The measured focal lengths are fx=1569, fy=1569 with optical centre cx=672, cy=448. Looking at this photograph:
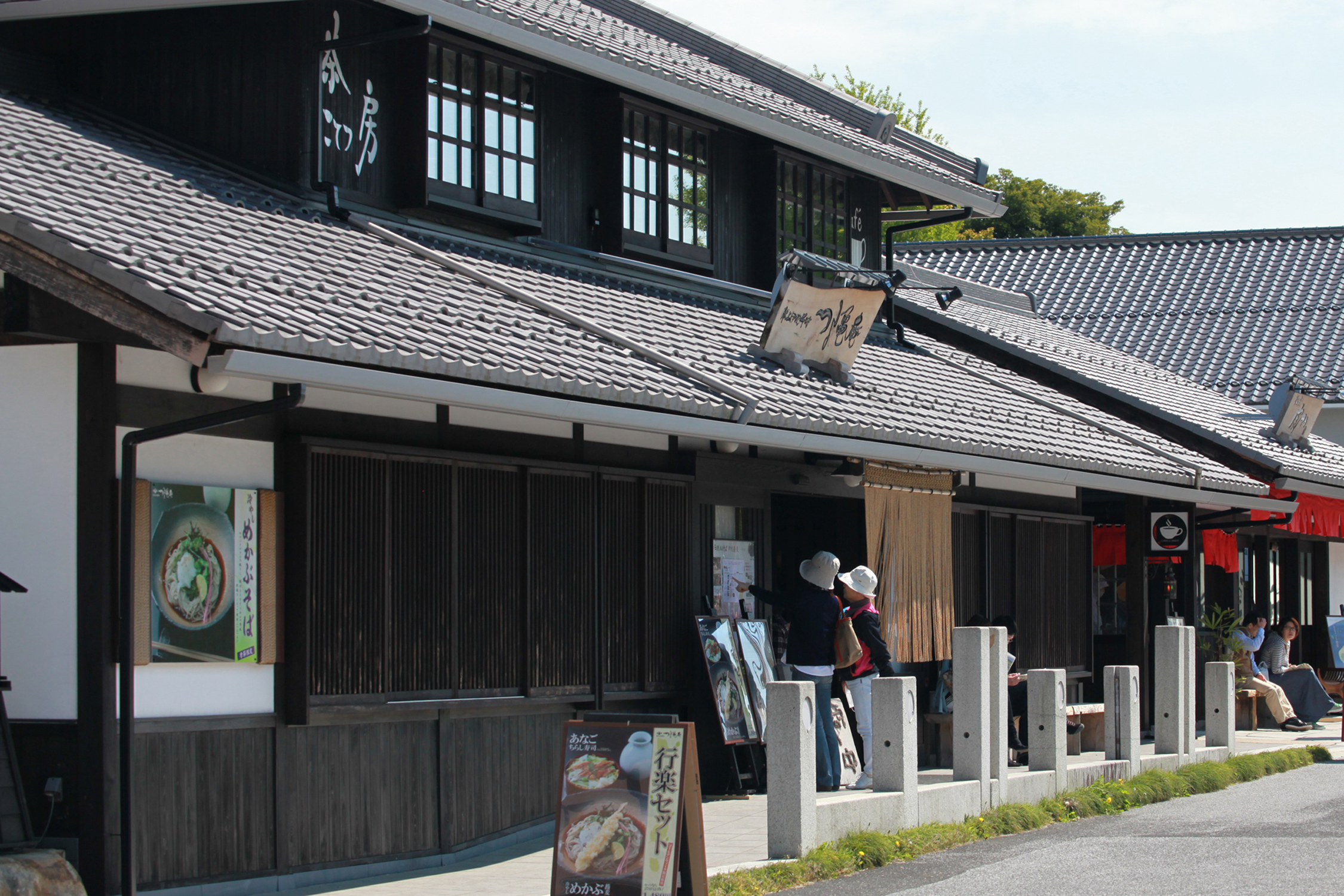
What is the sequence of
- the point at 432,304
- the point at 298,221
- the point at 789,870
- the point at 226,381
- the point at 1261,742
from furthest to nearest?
the point at 1261,742, the point at 298,221, the point at 432,304, the point at 789,870, the point at 226,381

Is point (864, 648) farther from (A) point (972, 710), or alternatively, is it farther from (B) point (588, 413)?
(B) point (588, 413)

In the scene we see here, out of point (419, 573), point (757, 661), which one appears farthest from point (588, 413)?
point (757, 661)

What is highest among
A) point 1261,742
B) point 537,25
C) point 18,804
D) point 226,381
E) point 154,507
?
point 537,25

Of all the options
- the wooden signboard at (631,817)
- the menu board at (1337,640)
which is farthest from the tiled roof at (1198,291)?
the wooden signboard at (631,817)

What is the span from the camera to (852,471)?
1341 centimetres

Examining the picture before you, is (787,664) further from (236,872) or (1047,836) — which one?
(236,872)

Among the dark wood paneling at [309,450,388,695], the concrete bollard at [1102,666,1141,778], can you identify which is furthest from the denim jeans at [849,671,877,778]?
the dark wood paneling at [309,450,388,695]

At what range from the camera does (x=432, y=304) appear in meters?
9.68

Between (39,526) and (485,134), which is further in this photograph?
(485,134)

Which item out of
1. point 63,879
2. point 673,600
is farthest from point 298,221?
→ point 63,879

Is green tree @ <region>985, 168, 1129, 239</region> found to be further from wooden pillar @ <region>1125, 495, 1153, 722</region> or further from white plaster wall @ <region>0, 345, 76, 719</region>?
white plaster wall @ <region>0, 345, 76, 719</region>

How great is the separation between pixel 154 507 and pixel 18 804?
5.30 feet

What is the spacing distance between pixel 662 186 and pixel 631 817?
8184 millimetres

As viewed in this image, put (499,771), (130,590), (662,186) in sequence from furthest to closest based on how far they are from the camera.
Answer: (662,186) → (499,771) → (130,590)
